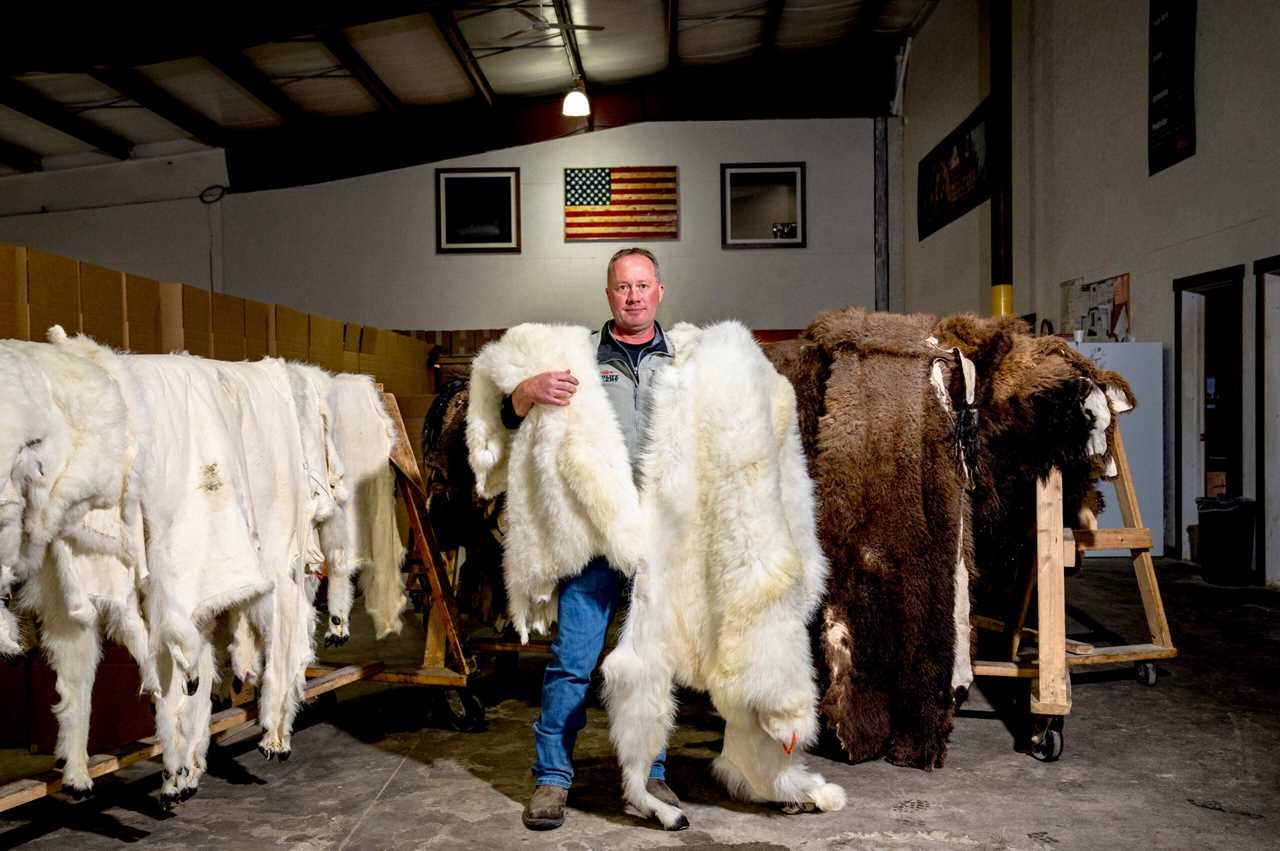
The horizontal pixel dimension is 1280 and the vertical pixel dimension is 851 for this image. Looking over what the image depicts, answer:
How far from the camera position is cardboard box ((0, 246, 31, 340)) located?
3.98 m

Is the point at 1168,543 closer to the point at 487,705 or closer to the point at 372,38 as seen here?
the point at 487,705

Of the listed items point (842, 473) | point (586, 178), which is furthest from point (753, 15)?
point (842, 473)

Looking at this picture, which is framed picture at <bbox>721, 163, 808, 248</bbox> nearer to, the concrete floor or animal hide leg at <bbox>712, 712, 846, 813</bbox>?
the concrete floor

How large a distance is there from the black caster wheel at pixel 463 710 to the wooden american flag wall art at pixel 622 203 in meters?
10.1

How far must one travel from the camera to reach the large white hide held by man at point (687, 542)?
274 centimetres

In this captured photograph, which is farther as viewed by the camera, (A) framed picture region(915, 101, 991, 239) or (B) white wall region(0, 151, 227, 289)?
(B) white wall region(0, 151, 227, 289)

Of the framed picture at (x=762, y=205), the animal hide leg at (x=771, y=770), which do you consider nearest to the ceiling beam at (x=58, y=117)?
the framed picture at (x=762, y=205)

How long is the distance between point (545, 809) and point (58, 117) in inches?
446

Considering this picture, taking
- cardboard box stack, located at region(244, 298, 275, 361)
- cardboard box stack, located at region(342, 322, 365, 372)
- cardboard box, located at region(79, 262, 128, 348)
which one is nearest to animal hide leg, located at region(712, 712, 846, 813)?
Answer: cardboard box, located at region(79, 262, 128, 348)

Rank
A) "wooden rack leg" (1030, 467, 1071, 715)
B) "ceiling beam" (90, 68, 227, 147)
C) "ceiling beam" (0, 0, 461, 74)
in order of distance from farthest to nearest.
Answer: "ceiling beam" (90, 68, 227, 147), "ceiling beam" (0, 0, 461, 74), "wooden rack leg" (1030, 467, 1071, 715)

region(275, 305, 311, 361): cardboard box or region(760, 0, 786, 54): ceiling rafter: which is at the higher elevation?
region(760, 0, 786, 54): ceiling rafter

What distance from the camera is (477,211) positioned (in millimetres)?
13312

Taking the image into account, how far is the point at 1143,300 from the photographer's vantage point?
7855 millimetres

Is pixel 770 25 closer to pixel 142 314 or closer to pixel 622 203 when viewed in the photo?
pixel 622 203
